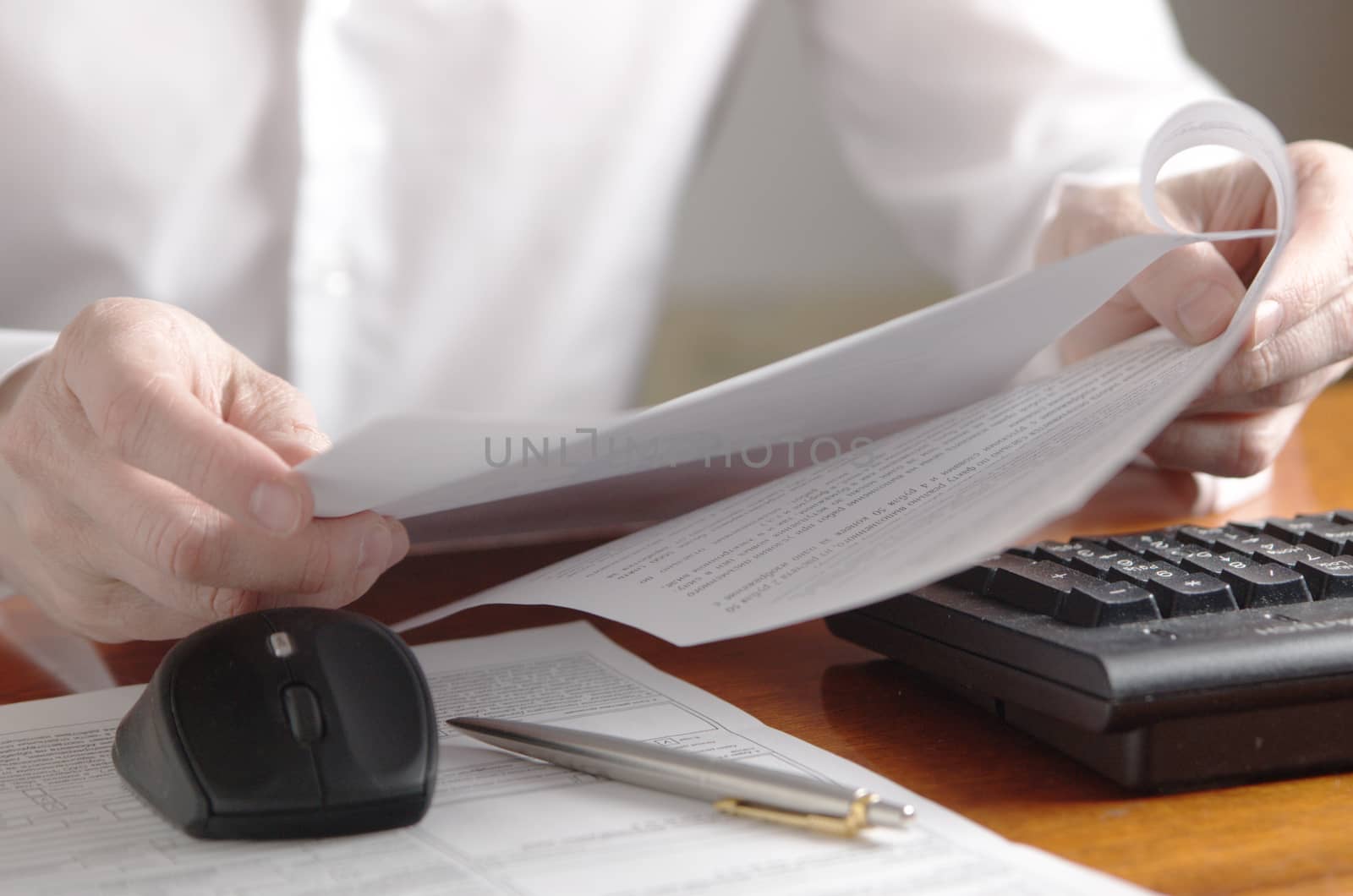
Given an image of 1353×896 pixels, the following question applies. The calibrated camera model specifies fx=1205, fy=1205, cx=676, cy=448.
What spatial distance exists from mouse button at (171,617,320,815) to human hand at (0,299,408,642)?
0.13ft

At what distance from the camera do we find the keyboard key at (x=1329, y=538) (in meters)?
0.37

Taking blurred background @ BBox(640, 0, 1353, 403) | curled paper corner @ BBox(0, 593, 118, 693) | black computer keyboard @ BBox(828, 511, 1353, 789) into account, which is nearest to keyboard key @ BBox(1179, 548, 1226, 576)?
black computer keyboard @ BBox(828, 511, 1353, 789)

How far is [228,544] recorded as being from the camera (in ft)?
1.16

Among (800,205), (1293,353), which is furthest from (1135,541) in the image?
(800,205)

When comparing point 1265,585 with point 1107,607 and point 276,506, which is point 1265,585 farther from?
point 276,506

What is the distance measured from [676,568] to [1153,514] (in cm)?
33

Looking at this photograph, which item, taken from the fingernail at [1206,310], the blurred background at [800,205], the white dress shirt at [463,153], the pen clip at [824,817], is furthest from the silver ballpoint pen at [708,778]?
the blurred background at [800,205]

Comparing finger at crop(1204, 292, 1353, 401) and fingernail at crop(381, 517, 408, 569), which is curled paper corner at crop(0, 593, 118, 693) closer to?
fingernail at crop(381, 517, 408, 569)

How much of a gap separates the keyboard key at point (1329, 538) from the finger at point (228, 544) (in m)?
0.29

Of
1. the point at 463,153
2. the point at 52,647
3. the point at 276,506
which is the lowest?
the point at 52,647

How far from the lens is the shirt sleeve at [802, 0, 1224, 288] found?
83 cm

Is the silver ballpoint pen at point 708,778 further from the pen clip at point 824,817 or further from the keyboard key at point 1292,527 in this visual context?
the keyboard key at point 1292,527

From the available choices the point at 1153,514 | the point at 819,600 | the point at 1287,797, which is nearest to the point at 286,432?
the point at 819,600

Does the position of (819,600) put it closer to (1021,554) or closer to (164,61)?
(1021,554)
